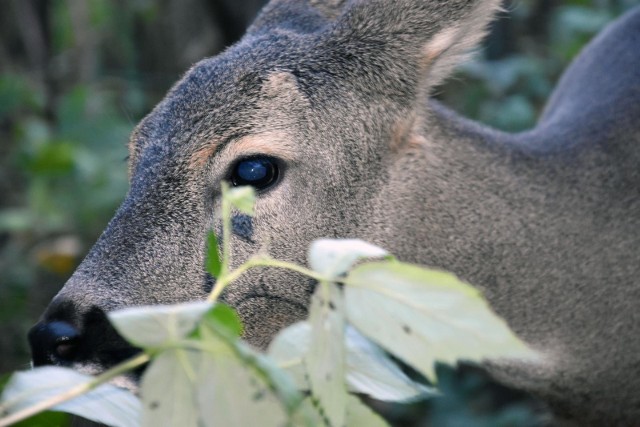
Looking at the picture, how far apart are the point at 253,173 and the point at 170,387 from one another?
1565mm

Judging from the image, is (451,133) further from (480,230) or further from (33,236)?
(33,236)

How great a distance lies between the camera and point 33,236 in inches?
219

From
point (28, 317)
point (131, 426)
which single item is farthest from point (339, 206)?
point (28, 317)

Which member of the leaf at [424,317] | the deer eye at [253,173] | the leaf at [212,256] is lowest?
the leaf at [212,256]

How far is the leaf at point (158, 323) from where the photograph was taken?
1.05m

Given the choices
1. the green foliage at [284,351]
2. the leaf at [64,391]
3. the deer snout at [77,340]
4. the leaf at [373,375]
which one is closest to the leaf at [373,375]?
the leaf at [373,375]

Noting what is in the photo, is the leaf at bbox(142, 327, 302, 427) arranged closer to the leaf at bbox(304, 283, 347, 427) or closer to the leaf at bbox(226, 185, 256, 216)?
the leaf at bbox(304, 283, 347, 427)

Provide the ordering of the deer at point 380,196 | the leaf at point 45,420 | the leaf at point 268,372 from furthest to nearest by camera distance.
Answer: the deer at point 380,196 → the leaf at point 45,420 → the leaf at point 268,372

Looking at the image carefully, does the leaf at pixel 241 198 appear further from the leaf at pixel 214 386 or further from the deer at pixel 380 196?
the deer at pixel 380 196

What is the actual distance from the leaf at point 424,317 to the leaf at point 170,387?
0.70 feet

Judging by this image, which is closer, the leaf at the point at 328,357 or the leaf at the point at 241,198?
the leaf at the point at 328,357

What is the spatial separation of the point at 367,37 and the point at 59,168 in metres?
2.50

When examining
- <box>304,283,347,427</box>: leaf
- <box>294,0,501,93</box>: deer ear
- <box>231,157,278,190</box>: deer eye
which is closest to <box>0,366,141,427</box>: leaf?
<box>304,283,347,427</box>: leaf

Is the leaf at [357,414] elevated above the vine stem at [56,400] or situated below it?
above
